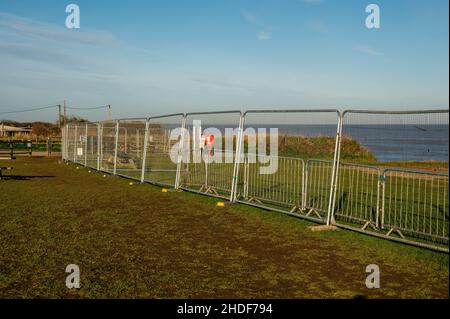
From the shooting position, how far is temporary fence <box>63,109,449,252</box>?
8.18 metres

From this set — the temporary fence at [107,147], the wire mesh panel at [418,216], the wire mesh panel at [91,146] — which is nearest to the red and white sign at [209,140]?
the wire mesh panel at [418,216]

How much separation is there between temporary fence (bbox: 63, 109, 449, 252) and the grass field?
101 cm

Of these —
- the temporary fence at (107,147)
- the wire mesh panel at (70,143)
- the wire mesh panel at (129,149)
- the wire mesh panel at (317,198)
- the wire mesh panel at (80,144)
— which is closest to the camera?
the wire mesh panel at (317,198)

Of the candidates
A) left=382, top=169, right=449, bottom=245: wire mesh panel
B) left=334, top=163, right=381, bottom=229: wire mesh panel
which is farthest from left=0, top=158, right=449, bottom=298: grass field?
left=334, top=163, right=381, bottom=229: wire mesh panel

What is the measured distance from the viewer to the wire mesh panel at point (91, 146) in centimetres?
2502

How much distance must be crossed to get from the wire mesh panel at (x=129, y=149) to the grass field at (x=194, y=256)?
889 centimetres

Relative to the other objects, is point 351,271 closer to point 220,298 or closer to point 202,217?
point 220,298

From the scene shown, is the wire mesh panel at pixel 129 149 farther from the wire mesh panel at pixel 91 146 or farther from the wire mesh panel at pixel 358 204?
the wire mesh panel at pixel 358 204

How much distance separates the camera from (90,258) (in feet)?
23.1

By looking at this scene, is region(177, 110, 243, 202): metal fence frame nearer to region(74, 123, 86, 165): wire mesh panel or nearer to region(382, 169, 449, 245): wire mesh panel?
region(382, 169, 449, 245): wire mesh panel

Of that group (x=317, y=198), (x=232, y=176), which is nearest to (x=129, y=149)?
(x=232, y=176)
